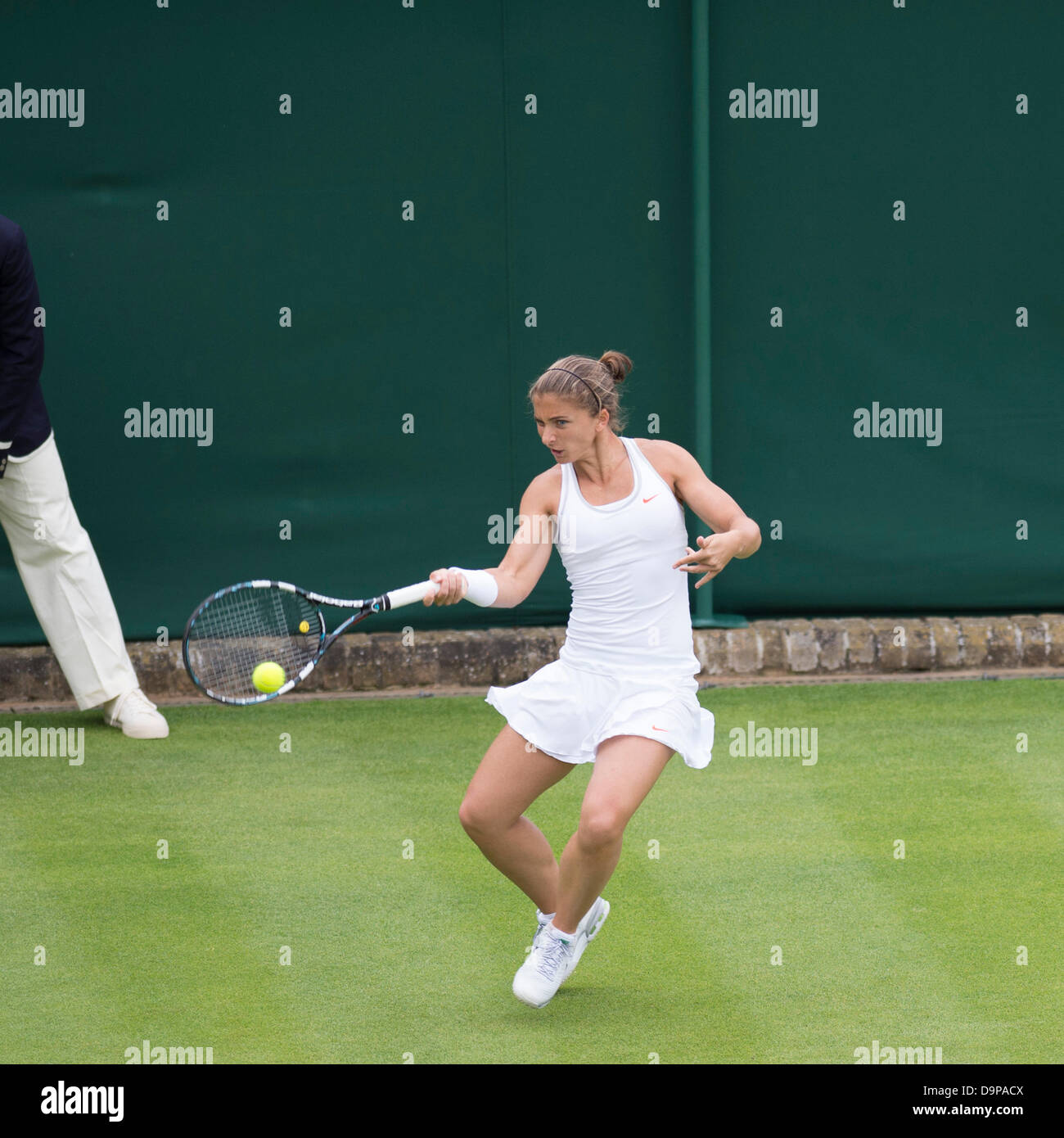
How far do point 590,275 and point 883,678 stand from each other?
210 centimetres

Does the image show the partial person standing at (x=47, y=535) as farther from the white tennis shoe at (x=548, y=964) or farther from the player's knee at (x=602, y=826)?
the player's knee at (x=602, y=826)

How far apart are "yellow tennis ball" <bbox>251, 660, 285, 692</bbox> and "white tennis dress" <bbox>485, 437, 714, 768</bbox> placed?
0.60m

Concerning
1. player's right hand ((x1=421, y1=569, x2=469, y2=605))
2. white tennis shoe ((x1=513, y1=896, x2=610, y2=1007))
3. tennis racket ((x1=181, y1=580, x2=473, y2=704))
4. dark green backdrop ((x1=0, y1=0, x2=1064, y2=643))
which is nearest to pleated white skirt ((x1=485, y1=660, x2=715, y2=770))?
player's right hand ((x1=421, y1=569, x2=469, y2=605))

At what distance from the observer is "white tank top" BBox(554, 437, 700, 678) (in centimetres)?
399

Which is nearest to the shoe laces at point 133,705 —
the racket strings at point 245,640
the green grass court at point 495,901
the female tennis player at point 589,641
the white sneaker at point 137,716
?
the white sneaker at point 137,716

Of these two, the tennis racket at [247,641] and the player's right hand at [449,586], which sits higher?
the player's right hand at [449,586]

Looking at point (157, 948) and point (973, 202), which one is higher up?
point (973, 202)

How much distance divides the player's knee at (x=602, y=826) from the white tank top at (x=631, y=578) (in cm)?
38

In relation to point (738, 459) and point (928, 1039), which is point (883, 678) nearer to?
point (738, 459)

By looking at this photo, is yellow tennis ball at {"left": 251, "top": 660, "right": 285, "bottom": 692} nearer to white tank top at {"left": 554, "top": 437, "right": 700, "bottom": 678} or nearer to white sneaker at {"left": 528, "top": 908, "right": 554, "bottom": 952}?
white tank top at {"left": 554, "top": 437, "right": 700, "bottom": 678}

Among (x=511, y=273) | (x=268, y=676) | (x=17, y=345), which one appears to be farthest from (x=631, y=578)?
(x=511, y=273)

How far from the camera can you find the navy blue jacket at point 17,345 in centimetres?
594
